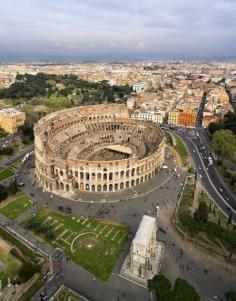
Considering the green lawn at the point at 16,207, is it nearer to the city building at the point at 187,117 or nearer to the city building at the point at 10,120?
the city building at the point at 10,120

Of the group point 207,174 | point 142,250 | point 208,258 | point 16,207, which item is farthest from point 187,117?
point 142,250

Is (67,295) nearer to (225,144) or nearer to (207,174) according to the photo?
(207,174)

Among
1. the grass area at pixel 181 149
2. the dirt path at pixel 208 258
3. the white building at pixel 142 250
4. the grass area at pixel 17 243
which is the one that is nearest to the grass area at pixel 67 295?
the grass area at pixel 17 243

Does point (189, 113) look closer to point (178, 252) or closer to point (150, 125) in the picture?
point (150, 125)

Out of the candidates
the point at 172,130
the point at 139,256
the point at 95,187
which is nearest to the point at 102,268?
the point at 139,256

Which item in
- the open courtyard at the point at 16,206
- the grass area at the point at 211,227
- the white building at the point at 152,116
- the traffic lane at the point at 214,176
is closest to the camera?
the grass area at the point at 211,227

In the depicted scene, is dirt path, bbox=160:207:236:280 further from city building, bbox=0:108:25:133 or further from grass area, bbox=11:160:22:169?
city building, bbox=0:108:25:133
